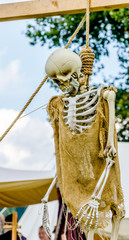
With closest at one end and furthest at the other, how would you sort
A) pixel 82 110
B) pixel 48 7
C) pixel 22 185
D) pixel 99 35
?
pixel 82 110
pixel 48 7
pixel 22 185
pixel 99 35

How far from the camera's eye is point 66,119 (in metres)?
2.35

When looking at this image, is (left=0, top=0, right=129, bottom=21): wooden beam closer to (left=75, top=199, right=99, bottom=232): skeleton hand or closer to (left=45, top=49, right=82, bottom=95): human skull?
(left=45, top=49, right=82, bottom=95): human skull

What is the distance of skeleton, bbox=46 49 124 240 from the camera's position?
2064mm

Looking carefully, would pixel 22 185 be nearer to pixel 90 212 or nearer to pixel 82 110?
pixel 82 110

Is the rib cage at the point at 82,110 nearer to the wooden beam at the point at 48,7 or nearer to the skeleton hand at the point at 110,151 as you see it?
the skeleton hand at the point at 110,151

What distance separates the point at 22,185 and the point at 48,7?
2.44 meters

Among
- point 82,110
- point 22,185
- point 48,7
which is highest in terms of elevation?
point 48,7

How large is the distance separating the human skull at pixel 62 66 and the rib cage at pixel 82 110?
0.13 metres

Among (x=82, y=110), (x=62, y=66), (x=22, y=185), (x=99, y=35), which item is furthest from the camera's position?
(x=99, y=35)

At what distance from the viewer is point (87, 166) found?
2.23 m

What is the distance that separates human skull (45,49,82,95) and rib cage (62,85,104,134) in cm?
13

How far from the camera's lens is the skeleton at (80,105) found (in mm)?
2064

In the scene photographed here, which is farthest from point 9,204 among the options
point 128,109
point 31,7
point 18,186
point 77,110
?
point 128,109

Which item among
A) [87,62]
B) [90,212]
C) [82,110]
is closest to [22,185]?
[87,62]
